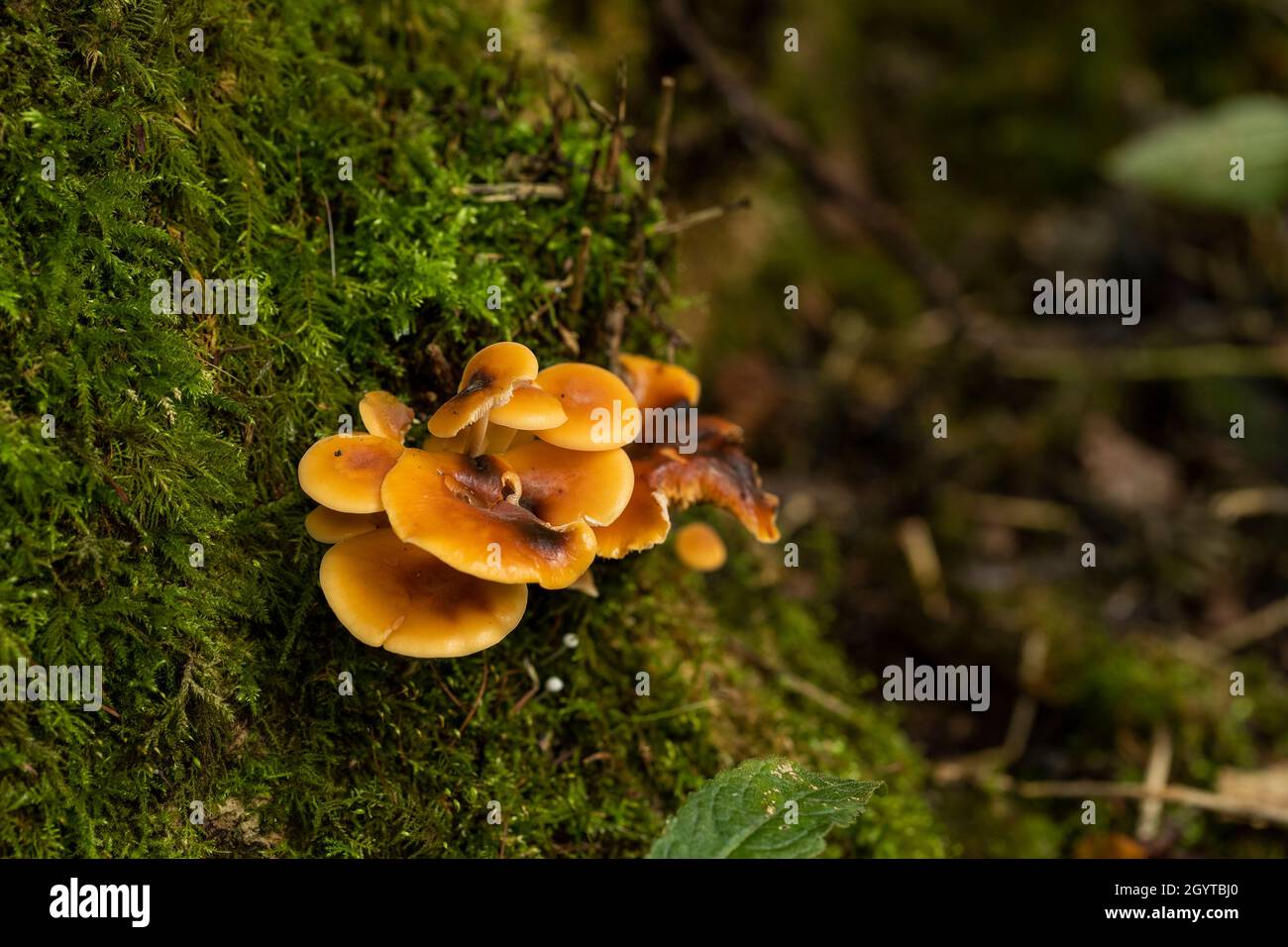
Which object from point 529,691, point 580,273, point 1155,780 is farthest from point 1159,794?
point 580,273

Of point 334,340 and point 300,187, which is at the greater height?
point 300,187

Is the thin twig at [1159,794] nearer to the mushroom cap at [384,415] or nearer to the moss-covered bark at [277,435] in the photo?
the moss-covered bark at [277,435]

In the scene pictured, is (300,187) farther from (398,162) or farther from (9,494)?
(9,494)

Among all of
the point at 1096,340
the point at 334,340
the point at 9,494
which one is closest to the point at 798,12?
the point at 1096,340

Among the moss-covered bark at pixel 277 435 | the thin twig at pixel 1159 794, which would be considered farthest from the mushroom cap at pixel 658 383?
the thin twig at pixel 1159 794

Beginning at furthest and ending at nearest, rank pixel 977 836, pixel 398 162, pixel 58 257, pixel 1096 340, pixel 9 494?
pixel 1096 340 → pixel 977 836 → pixel 398 162 → pixel 58 257 → pixel 9 494

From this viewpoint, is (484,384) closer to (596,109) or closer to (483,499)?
(483,499)

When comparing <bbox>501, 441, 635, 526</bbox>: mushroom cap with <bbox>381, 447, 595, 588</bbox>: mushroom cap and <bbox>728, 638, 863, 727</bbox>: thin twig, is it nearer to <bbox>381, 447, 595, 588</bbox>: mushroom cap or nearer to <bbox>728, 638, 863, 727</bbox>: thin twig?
<bbox>381, 447, 595, 588</bbox>: mushroom cap
